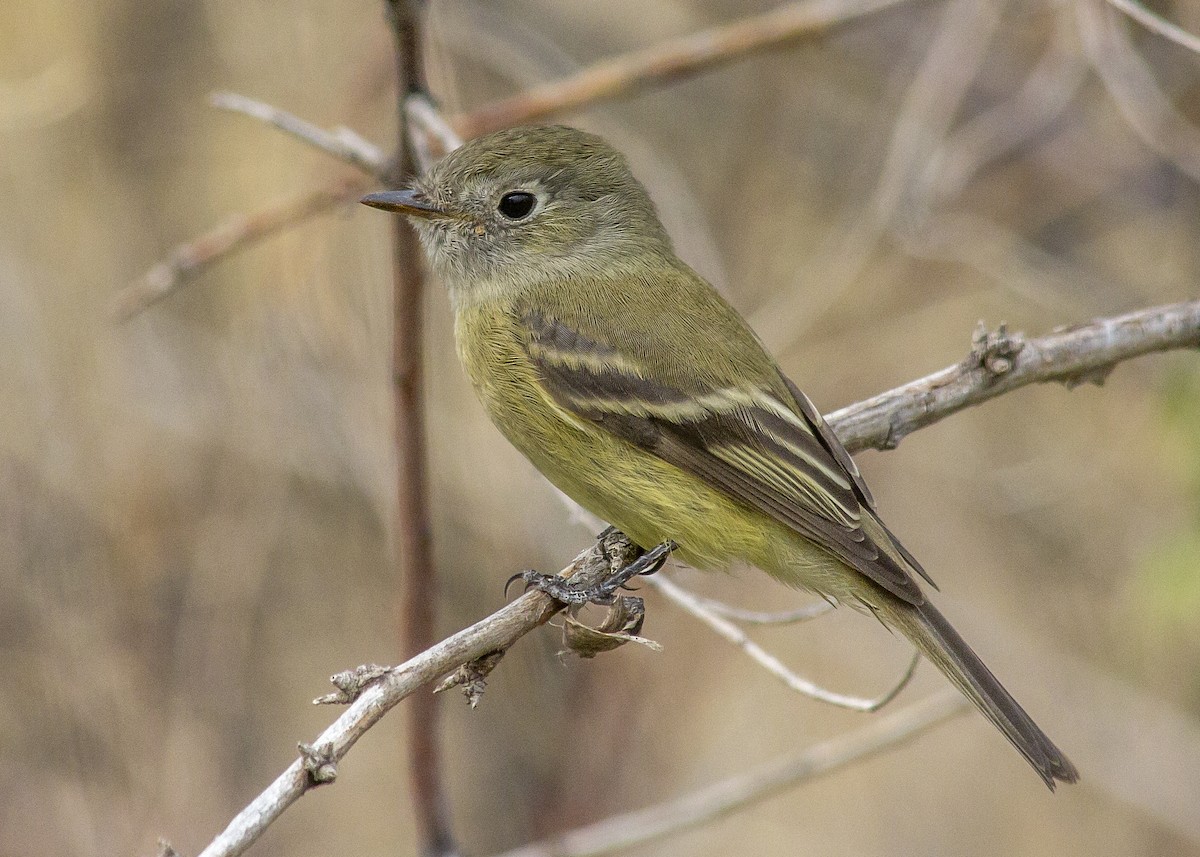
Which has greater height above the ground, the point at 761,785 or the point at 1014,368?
the point at 1014,368

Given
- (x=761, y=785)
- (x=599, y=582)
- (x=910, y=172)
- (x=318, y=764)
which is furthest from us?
(x=910, y=172)

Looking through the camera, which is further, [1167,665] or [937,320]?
[937,320]

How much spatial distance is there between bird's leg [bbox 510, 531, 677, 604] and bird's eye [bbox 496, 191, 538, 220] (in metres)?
1.05

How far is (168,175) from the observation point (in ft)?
18.0

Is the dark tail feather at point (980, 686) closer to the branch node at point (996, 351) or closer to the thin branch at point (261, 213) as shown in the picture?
the branch node at point (996, 351)

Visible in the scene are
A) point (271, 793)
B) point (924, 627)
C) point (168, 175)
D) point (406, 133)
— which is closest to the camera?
point (271, 793)

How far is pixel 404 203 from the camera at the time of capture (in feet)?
11.3

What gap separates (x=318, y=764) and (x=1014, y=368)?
1.97 meters

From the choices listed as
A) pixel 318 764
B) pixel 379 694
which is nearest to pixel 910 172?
pixel 379 694

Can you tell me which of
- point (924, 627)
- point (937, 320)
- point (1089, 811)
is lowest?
point (1089, 811)

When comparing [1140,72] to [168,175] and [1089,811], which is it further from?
[168,175]

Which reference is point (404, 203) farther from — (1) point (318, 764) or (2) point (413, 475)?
(1) point (318, 764)

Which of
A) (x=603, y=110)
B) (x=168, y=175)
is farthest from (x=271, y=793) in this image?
(x=603, y=110)

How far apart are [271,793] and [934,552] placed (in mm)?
4534
